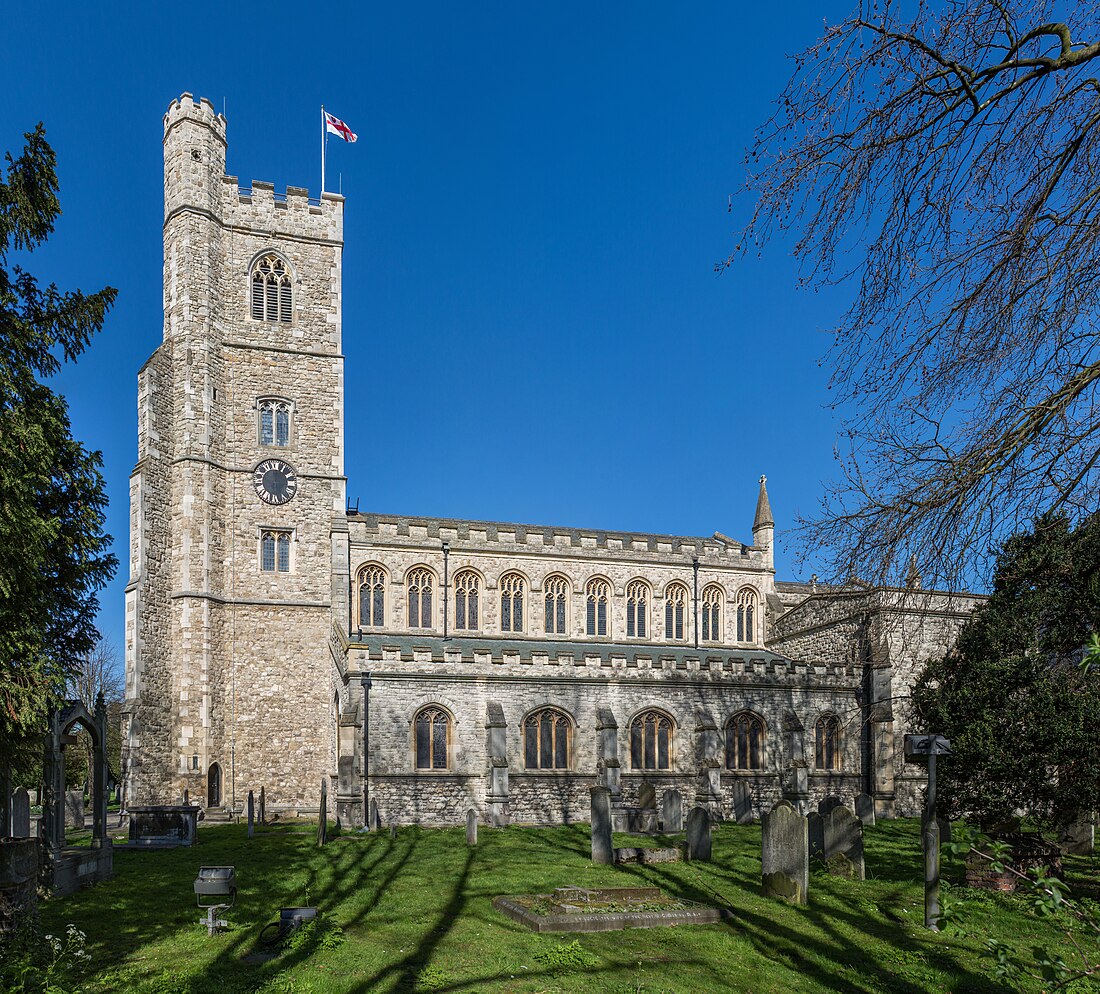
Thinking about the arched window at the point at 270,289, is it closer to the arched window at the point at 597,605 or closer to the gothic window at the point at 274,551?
the gothic window at the point at 274,551

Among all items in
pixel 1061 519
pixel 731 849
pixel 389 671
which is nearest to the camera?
pixel 1061 519

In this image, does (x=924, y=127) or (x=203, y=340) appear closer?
(x=924, y=127)

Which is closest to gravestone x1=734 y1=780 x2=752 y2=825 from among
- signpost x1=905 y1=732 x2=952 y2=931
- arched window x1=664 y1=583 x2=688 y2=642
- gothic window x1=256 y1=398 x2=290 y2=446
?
arched window x1=664 y1=583 x2=688 y2=642

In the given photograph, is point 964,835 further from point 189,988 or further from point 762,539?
point 762,539

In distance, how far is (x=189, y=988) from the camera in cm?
866

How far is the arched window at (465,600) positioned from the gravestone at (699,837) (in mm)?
15178

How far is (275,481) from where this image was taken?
30500 mm

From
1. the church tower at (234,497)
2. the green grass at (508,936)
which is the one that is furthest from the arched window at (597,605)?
the green grass at (508,936)

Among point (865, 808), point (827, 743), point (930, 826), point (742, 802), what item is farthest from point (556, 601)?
point (930, 826)

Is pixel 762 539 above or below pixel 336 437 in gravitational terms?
below

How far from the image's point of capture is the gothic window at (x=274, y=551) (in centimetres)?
2998

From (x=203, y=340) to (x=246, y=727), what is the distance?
12.3m

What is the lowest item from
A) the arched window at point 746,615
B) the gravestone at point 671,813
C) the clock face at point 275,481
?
the gravestone at point 671,813

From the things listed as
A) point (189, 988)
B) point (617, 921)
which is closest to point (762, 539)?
point (617, 921)
